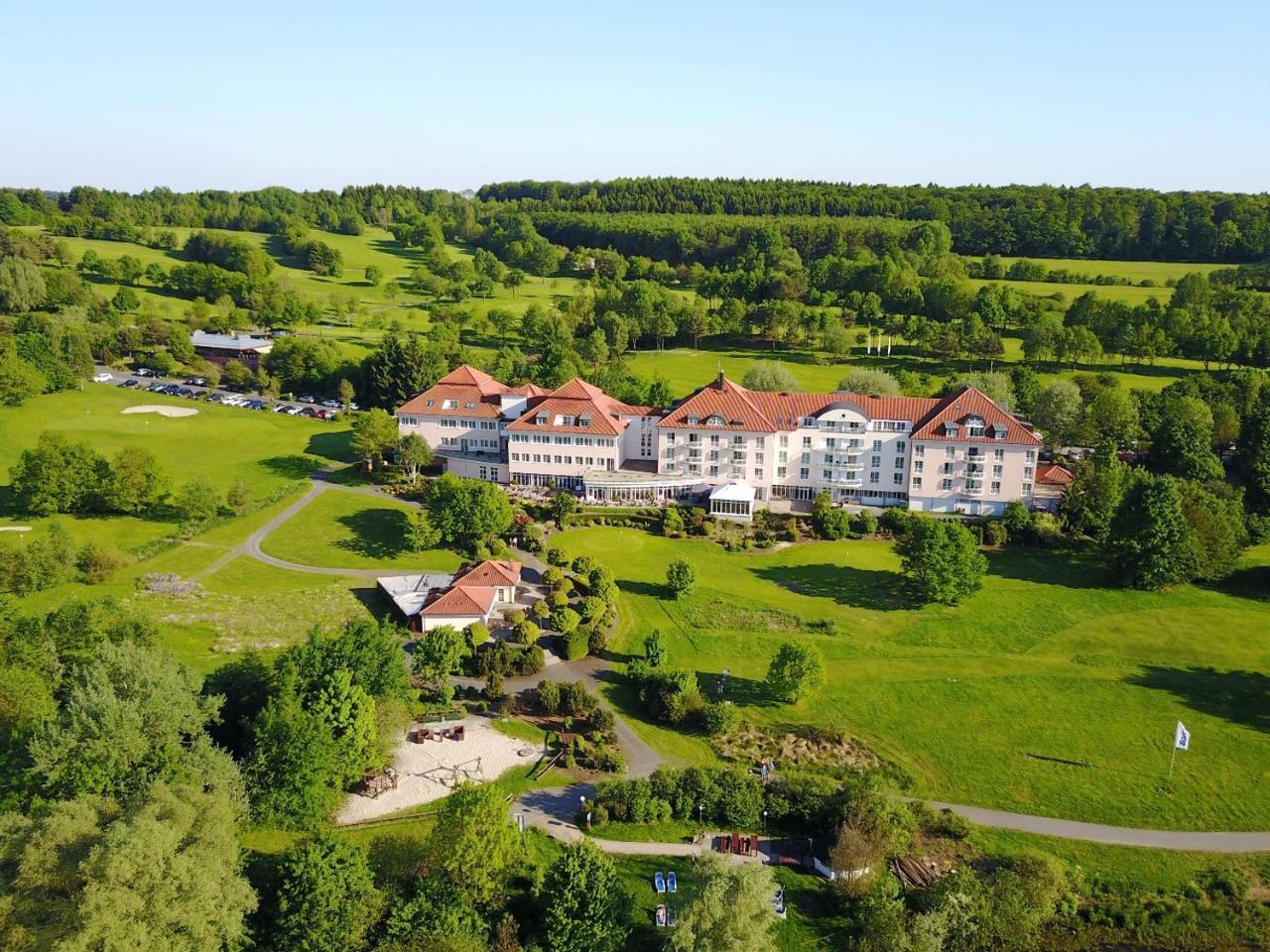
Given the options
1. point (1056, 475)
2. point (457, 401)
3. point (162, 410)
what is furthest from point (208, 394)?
point (1056, 475)

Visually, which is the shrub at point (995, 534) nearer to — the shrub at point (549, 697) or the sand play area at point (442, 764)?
the shrub at point (549, 697)

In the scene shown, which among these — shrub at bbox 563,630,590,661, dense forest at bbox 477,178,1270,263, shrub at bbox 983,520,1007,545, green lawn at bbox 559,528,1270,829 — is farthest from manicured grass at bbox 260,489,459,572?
dense forest at bbox 477,178,1270,263

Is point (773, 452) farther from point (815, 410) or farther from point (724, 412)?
point (724, 412)

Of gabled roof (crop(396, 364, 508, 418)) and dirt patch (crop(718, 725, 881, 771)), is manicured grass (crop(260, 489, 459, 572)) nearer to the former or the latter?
gabled roof (crop(396, 364, 508, 418))

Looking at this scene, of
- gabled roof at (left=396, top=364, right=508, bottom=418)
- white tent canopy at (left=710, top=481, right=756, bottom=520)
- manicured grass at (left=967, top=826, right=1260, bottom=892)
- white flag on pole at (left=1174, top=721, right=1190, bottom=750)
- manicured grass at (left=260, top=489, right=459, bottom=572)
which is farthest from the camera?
gabled roof at (left=396, top=364, right=508, bottom=418)

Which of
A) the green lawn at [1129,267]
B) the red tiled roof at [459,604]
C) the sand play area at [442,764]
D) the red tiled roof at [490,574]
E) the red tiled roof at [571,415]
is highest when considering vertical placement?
the green lawn at [1129,267]

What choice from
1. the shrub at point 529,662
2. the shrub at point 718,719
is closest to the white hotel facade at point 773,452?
the shrub at point 529,662
